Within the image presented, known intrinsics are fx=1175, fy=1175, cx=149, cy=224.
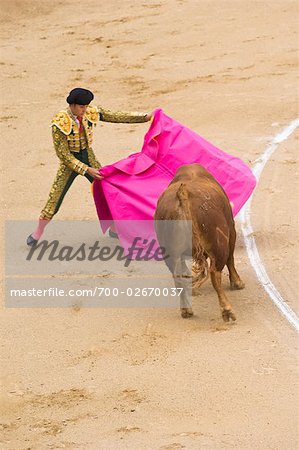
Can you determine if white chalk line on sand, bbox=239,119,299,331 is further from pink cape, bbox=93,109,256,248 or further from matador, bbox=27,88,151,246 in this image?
matador, bbox=27,88,151,246

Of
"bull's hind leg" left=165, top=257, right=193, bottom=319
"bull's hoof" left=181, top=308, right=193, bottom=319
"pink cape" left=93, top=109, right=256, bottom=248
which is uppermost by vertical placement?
"pink cape" left=93, top=109, right=256, bottom=248

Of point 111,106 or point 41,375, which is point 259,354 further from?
point 111,106

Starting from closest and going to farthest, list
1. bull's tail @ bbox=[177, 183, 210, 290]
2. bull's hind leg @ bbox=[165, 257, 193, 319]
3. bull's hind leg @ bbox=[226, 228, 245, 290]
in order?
bull's tail @ bbox=[177, 183, 210, 290]
bull's hind leg @ bbox=[165, 257, 193, 319]
bull's hind leg @ bbox=[226, 228, 245, 290]

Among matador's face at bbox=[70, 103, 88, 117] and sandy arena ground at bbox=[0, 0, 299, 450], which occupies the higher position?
matador's face at bbox=[70, 103, 88, 117]

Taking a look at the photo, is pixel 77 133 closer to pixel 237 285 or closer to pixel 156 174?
pixel 156 174

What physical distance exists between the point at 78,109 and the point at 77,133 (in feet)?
0.71

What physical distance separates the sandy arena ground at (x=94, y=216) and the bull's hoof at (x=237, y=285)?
4.3 inches

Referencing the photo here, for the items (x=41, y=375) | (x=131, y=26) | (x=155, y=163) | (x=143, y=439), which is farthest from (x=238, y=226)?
(x=131, y=26)

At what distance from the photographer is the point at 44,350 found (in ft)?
24.0

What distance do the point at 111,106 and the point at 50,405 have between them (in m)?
6.31

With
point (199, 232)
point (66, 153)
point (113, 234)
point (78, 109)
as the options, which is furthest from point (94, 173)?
point (199, 232)

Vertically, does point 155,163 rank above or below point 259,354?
above

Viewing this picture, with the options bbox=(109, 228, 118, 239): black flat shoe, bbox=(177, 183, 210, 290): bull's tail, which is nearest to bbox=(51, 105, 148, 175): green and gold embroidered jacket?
bbox=(109, 228, 118, 239): black flat shoe

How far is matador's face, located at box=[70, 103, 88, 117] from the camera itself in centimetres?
818
